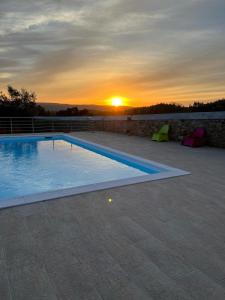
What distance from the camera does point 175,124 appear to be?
378 inches

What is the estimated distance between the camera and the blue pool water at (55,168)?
5426 millimetres

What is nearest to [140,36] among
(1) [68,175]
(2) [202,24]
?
(2) [202,24]

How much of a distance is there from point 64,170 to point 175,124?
5166 millimetres

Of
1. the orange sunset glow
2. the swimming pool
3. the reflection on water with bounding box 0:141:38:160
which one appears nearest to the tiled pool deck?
the swimming pool

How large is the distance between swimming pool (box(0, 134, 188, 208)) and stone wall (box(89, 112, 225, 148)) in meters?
3.08

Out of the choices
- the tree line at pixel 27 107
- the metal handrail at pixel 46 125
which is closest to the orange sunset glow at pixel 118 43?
the tree line at pixel 27 107

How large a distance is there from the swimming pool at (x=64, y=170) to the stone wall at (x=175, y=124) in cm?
308

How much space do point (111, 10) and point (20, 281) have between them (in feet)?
25.5

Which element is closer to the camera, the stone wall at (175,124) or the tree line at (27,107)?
the stone wall at (175,124)

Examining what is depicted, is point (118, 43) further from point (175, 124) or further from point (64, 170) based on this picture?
point (64, 170)

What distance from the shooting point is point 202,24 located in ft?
25.4

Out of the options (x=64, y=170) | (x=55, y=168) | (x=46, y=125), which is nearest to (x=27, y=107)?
(x=46, y=125)

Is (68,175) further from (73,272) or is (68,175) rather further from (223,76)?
(223,76)

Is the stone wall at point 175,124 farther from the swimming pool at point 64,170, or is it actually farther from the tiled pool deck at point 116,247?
the tiled pool deck at point 116,247
